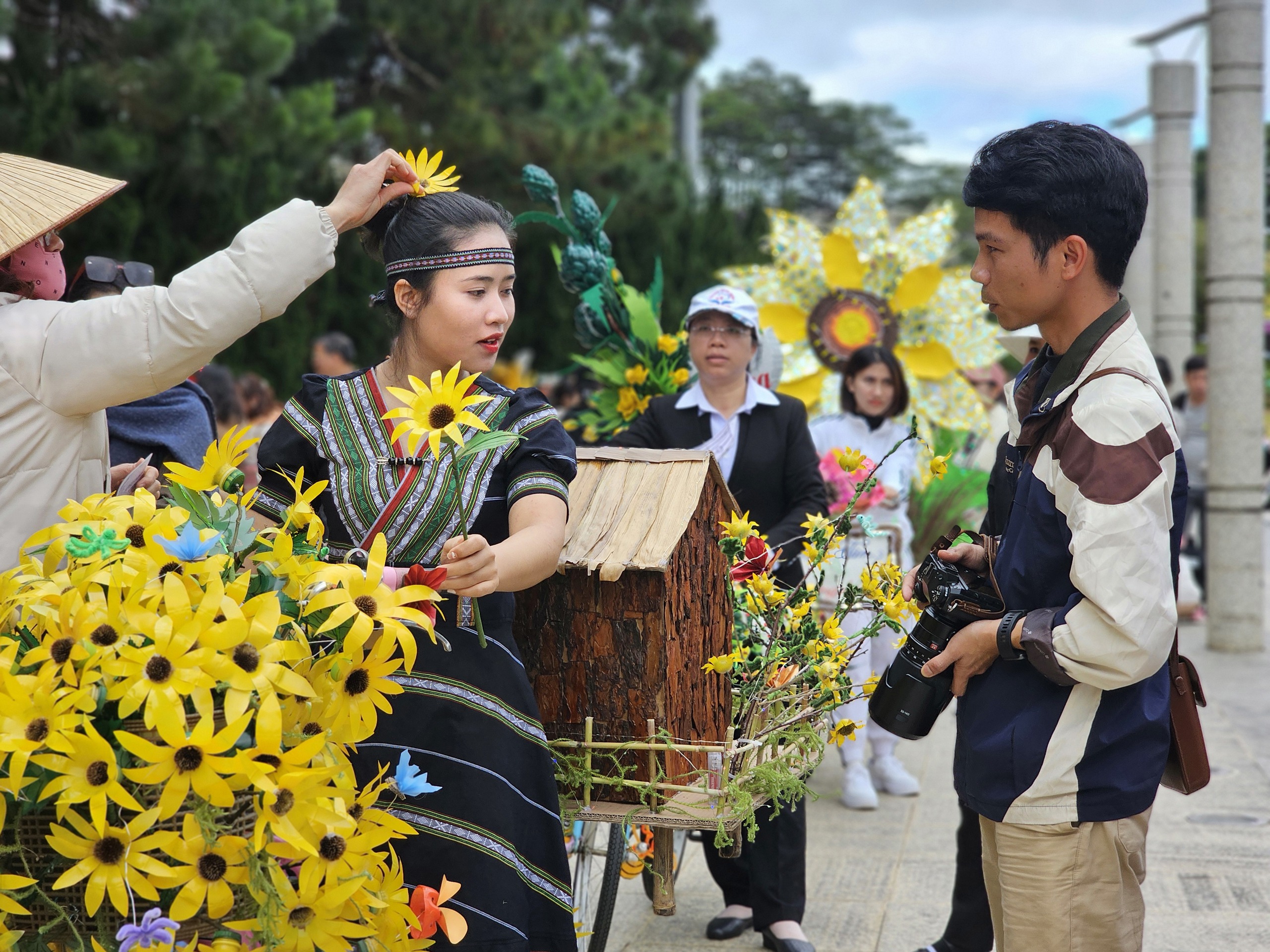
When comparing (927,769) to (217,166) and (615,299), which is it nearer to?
(615,299)

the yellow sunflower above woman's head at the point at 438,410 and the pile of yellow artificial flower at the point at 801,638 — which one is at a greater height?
the yellow sunflower above woman's head at the point at 438,410

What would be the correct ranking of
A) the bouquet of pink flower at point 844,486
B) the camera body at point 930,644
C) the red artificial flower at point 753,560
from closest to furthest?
the camera body at point 930,644, the red artificial flower at point 753,560, the bouquet of pink flower at point 844,486

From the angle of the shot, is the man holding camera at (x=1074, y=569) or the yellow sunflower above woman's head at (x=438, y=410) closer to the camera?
the yellow sunflower above woman's head at (x=438, y=410)

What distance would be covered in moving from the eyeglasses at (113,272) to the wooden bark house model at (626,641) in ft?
4.56

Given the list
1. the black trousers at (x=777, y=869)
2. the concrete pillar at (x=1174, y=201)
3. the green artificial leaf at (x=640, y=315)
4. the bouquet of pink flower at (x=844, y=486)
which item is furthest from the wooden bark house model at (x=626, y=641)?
the concrete pillar at (x=1174, y=201)

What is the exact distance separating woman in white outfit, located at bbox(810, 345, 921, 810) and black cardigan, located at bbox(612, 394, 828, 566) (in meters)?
0.94

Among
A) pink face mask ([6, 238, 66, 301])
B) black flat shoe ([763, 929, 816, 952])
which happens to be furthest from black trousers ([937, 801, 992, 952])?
pink face mask ([6, 238, 66, 301])

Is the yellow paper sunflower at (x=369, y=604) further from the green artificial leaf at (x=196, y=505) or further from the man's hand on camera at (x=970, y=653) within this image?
the man's hand on camera at (x=970, y=653)

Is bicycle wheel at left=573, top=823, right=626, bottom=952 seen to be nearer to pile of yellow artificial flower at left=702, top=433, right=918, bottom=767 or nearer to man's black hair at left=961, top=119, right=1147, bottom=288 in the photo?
pile of yellow artificial flower at left=702, top=433, right=918, bottom=767

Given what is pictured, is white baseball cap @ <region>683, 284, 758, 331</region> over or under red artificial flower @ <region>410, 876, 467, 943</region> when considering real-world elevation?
over

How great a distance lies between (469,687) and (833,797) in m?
3.29

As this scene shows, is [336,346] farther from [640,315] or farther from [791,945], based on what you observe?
[791,945]

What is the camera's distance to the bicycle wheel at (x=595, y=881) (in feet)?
9.82

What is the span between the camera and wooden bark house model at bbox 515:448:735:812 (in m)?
Result: 2.31
